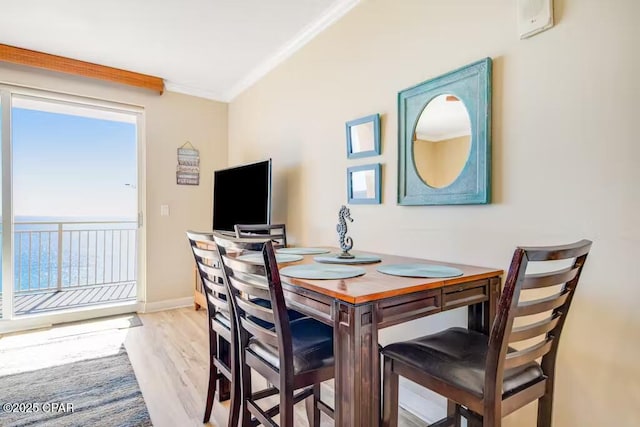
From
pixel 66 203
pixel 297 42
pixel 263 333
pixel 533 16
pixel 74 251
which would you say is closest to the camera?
pixel 263 333

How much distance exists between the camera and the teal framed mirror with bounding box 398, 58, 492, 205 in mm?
1460

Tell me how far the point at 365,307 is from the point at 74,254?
465 cm

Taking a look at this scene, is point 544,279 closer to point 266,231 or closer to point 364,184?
point 364,184

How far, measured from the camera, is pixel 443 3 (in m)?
1.63

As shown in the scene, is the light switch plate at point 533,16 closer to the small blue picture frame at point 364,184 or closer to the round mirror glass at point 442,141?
the round mirror glass at point 442,141

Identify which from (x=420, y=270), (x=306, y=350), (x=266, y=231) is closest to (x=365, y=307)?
(x=306, y=350)

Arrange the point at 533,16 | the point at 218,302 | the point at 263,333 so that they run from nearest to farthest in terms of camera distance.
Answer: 1. the point at 263,333
2. the point at 533,16
3. the point at 218,302

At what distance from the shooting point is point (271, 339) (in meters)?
1.15

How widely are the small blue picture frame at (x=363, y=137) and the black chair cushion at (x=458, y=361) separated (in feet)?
3.74

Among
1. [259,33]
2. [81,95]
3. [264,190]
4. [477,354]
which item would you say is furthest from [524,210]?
[81,95]

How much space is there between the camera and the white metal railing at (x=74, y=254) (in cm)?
393

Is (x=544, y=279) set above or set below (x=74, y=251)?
above

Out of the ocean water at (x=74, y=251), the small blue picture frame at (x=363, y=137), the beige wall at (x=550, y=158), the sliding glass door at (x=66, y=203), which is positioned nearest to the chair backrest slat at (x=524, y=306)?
the beige wall at (x=550, y=158)

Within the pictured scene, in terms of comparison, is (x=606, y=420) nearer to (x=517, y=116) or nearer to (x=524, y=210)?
(x=524, y=210)
